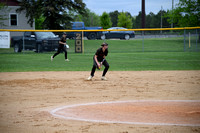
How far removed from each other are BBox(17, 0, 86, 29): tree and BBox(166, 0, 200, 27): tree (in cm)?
1234

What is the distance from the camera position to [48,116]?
6.35m

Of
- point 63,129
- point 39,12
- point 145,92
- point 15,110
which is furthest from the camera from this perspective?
point 39,12

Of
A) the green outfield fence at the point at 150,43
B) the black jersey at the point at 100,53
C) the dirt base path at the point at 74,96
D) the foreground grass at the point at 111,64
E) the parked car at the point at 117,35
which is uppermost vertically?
the parked car at the point at 117,35

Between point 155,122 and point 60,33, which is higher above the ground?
point 60,33

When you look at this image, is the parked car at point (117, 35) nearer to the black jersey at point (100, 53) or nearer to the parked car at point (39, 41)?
the parked car at point (39, 41)

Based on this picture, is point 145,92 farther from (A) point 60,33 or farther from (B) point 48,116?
(A) point 60,33

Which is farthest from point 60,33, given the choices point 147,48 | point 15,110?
point 15,110

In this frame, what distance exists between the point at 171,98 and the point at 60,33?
22.3 metres

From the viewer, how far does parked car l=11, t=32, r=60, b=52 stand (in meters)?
27.7

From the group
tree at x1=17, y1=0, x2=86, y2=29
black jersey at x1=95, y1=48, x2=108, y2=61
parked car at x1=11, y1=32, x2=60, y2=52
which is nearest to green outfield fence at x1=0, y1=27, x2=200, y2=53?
parked car at x1=11, y1=32, x2=60, y2=52

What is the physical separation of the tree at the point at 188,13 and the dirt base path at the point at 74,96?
2619cm

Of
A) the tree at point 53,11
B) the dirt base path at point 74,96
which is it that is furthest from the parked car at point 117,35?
the dirt base path at point 74,96

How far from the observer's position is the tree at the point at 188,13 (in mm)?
37247

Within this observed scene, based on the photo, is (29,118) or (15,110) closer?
(29,118)
